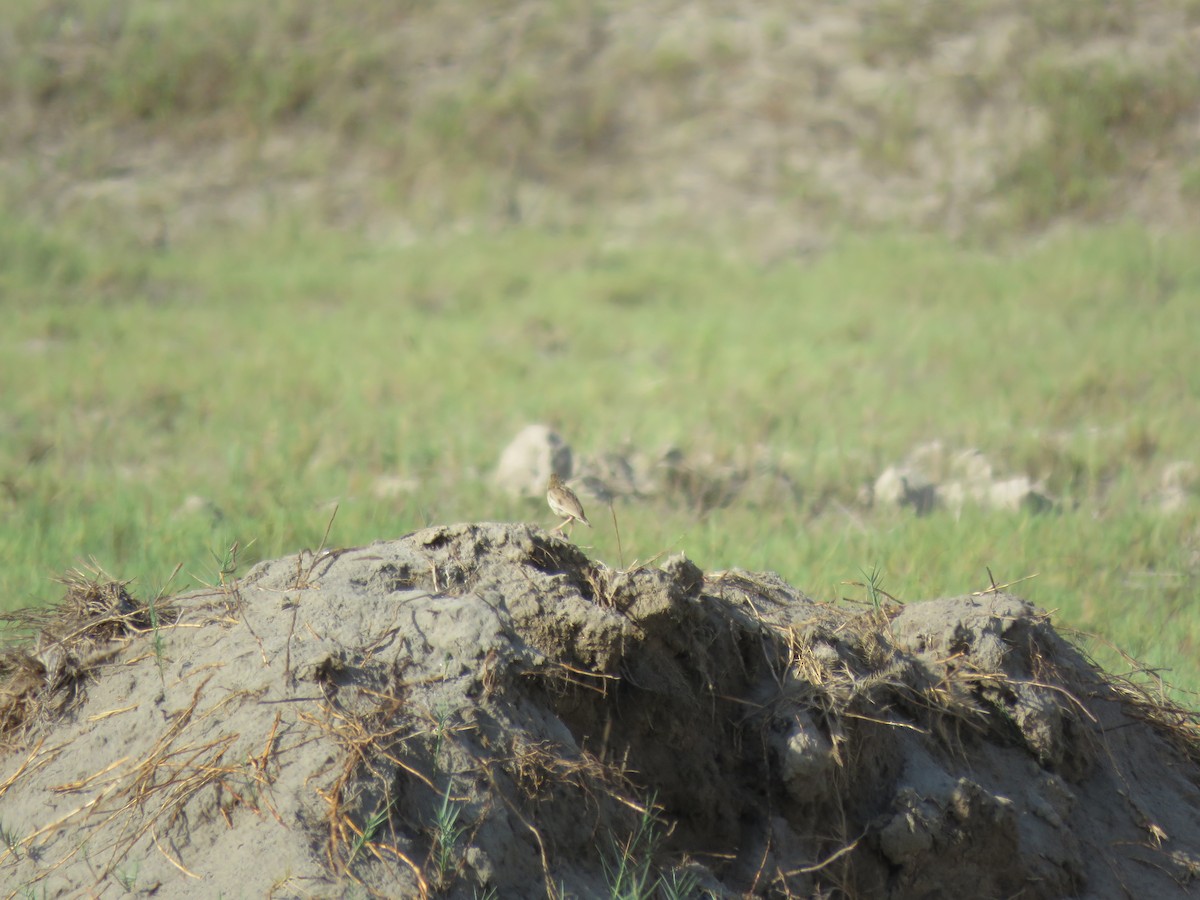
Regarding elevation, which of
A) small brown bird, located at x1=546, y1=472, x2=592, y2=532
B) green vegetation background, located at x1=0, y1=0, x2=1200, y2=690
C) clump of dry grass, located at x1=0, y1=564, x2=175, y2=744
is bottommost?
green vegetation background, located at x1=0, y1=0, x2=1200, y2=690

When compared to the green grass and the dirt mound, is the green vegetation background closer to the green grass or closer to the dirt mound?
the green grass

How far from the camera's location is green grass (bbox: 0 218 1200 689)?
214 inches

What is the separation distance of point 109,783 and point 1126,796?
8.05ft

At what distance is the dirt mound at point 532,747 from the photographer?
101 inches

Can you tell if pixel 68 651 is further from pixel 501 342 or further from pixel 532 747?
pixel 501 342

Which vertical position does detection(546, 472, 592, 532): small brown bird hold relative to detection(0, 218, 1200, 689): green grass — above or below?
above

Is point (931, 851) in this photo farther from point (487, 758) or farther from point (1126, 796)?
point (487, 758)

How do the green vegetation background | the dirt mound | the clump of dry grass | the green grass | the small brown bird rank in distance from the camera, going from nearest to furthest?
the dirt mound, the clump of dry grass, the small brown bird, the green grass, the green vegetation background

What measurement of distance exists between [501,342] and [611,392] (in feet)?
4.23

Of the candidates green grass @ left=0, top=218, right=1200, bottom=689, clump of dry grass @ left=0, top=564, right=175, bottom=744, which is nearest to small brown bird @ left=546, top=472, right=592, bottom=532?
green grass @ left=0, top=218, right=1200, bottom=689

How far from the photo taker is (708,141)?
1288 cm

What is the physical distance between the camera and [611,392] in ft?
26.2

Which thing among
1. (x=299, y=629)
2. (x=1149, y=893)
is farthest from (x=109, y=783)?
(x=1149, y=893)

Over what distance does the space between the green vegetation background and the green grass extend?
28 mm
